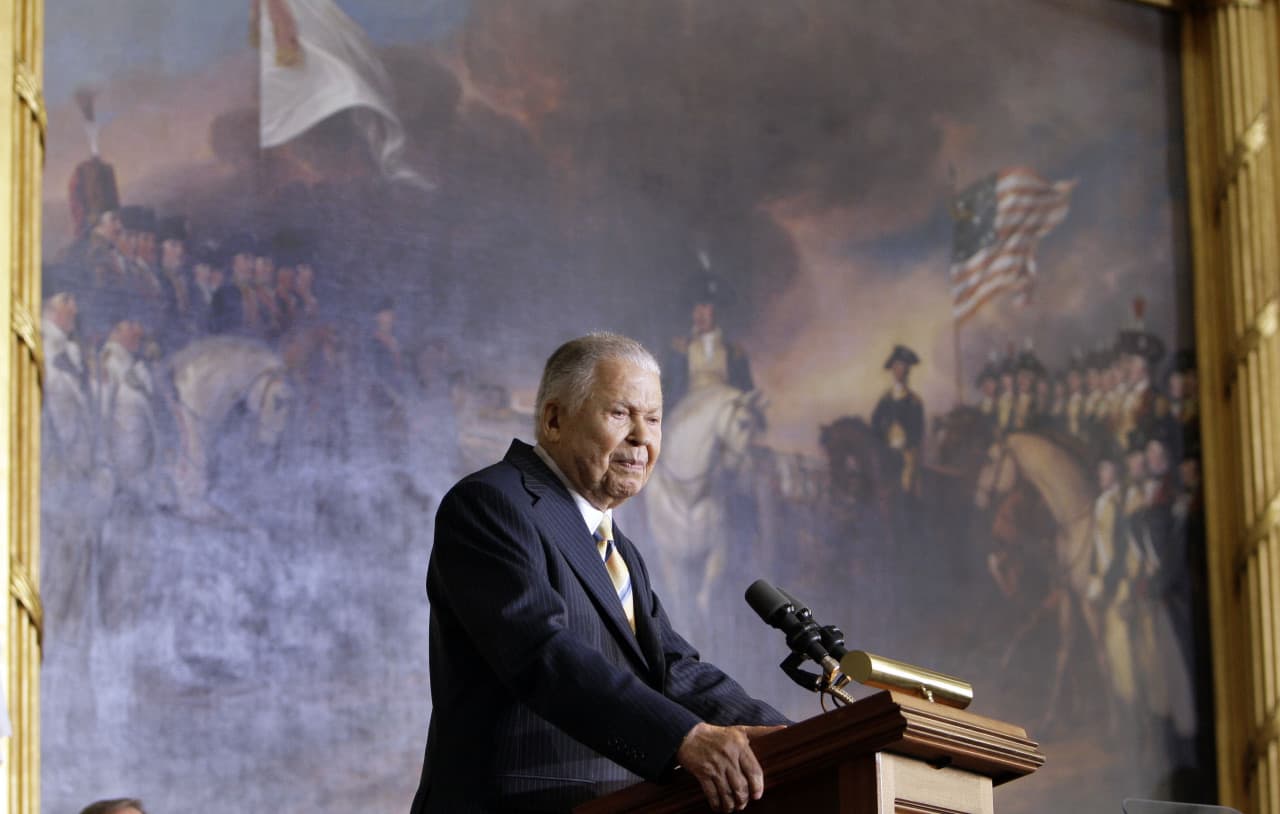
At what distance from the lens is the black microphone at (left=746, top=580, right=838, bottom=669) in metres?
3.32

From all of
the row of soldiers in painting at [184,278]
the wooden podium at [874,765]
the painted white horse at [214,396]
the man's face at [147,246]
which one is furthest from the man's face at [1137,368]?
the wooden podium at [874,765]

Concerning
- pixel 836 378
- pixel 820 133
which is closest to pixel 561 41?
pixel 820 133

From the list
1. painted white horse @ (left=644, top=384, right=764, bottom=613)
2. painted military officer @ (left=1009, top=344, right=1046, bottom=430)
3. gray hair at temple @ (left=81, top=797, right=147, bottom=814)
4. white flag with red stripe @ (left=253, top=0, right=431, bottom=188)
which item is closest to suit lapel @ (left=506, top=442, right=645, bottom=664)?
gray hair at temple @ (left=81, top=797, right=147, bottom=814)

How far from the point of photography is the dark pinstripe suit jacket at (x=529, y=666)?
10.7 ft

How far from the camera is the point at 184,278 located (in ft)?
23.0

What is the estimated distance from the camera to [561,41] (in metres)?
8.26

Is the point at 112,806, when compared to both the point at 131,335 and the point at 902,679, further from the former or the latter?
the point at 902,679

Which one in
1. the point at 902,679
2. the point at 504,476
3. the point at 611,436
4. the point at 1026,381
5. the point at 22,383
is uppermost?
the point at 1026,381

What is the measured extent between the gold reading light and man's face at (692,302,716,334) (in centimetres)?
499

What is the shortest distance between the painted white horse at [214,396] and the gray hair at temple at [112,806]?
1.21 m

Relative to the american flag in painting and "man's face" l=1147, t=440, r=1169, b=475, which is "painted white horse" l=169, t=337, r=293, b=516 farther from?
"man's face" l=1147, t=440, r=1169, b=475

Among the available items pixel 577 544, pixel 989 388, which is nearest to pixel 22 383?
pixel 577 544

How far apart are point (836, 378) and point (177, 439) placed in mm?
3220

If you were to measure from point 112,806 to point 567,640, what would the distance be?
3.21 m
